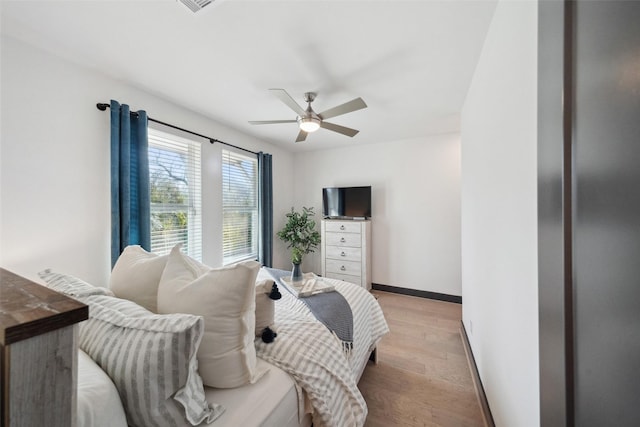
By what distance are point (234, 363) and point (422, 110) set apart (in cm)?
285

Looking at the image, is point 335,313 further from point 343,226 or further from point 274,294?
point 343,226

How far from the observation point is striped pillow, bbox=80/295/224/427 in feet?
2.23

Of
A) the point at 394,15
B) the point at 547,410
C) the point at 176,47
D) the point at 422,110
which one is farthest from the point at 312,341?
the point at 422,110

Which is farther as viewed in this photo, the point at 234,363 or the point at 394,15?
the point at 394,15

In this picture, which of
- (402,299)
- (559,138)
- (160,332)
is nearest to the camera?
(559,138)

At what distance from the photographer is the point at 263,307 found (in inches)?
47.3

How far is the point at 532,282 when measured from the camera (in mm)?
819

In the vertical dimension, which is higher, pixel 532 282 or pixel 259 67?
pixel 259 67

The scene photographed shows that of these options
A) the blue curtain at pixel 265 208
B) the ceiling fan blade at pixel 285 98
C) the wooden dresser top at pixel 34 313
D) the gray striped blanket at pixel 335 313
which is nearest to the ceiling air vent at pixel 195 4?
the ceiling fan blade at pixel 285 98

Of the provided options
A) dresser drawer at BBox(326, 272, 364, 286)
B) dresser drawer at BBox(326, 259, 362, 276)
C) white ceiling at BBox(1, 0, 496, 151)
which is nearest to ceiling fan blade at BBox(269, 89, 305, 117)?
white ceiling at BBox(1, 0, 496, 151)

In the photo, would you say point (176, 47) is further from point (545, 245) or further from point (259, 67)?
point (545, 245)

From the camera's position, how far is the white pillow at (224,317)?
0.88 m

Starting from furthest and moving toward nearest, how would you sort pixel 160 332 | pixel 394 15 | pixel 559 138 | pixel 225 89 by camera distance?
pixel 225 89 → pixel 394 15 → pixel 160 332 → pixel 559 138

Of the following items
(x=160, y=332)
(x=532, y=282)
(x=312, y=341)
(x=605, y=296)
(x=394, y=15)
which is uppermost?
(x=394, y=15)
